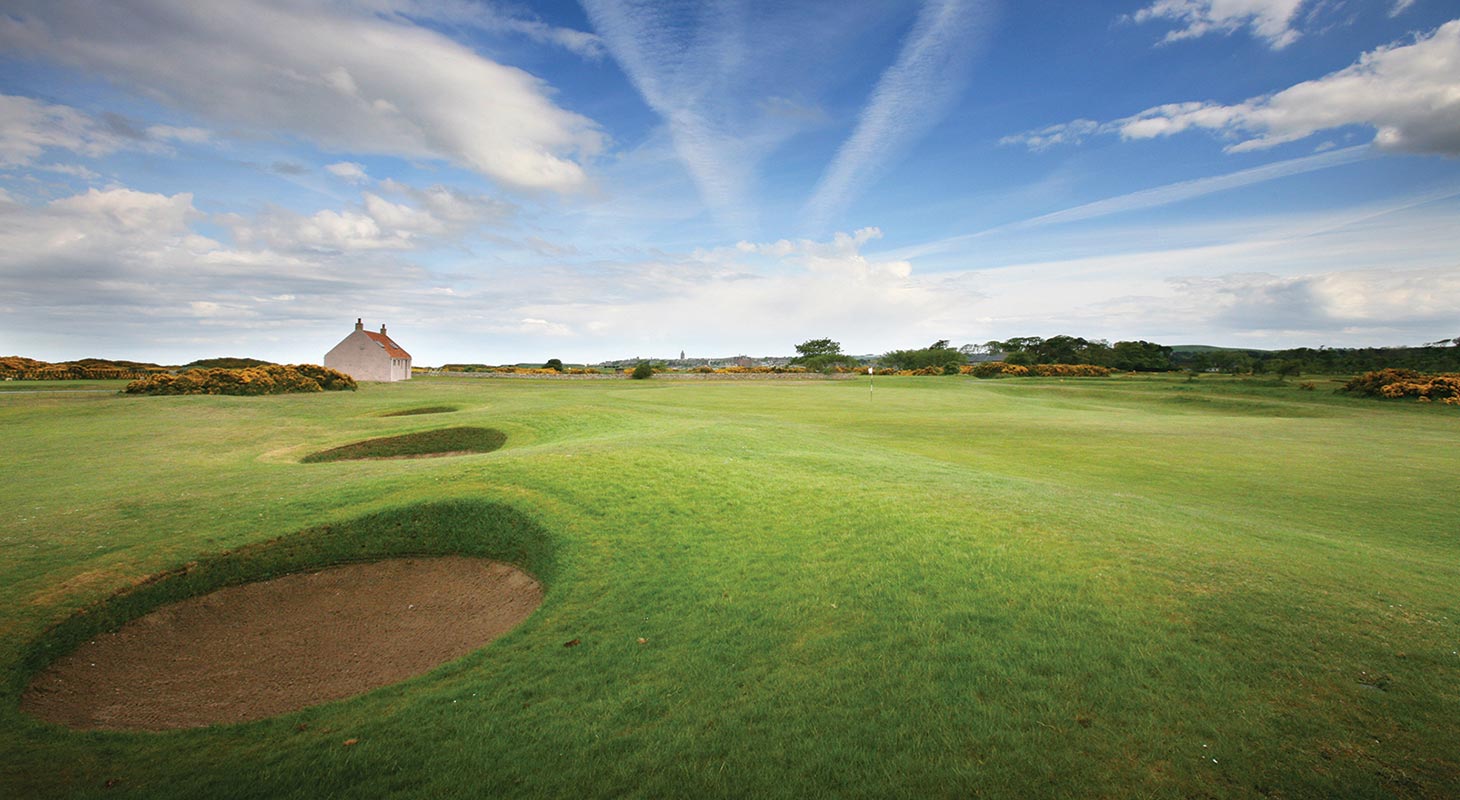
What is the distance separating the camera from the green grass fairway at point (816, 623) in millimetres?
3920

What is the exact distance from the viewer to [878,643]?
18.1 feet

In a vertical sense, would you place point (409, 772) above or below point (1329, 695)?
below

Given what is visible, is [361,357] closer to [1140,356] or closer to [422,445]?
[422,445]

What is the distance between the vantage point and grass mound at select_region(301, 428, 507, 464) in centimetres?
1642

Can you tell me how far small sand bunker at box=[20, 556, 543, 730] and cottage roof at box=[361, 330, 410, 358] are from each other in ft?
180

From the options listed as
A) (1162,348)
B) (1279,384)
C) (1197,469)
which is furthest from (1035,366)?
(1197,469)

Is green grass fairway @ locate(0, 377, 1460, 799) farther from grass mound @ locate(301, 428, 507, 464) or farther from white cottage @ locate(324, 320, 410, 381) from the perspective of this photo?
white cottage @ locate(324, 320, 410, 381)

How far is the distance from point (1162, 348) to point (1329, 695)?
12585 cm

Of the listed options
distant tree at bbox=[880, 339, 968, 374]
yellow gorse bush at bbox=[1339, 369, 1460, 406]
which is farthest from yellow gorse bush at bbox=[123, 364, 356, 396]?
distant tree at bbox=[880, 339, 968, 374]

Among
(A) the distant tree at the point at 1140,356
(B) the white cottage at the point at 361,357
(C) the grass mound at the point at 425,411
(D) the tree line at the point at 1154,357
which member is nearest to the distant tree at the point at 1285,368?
(D) the tree line at the point at 1154,357

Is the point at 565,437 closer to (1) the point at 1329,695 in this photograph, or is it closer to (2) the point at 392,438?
(2) the point at 392,438

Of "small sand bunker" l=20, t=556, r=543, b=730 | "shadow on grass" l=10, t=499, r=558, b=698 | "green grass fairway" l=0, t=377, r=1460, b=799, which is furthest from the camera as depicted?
"shadow on grass" l=10, t=499, r=558, b=698

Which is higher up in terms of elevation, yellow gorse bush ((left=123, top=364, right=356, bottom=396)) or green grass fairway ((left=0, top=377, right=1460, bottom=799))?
yellow gorse bush ((left=123, top=364, right=356, bottom=396))

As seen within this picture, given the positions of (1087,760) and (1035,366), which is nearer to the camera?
(1087,760)
